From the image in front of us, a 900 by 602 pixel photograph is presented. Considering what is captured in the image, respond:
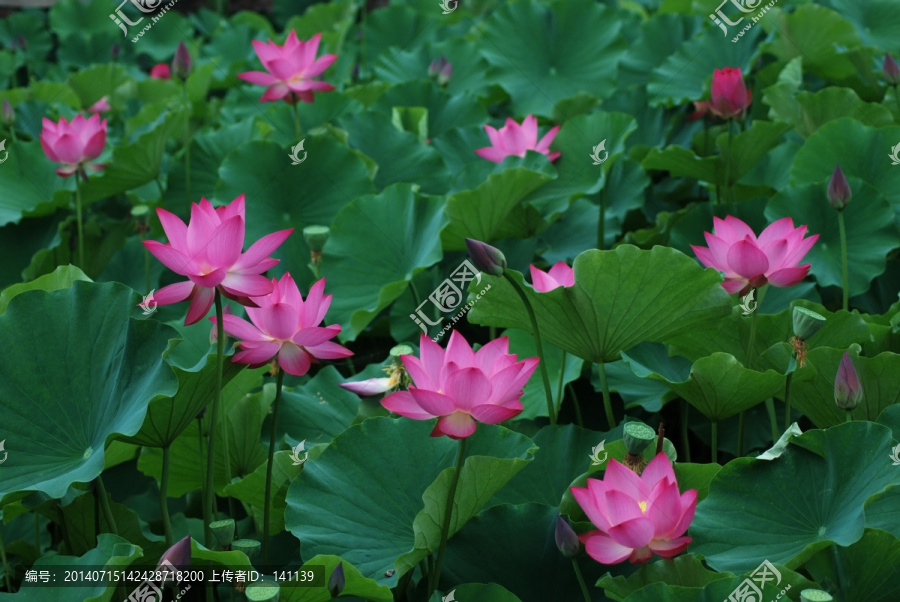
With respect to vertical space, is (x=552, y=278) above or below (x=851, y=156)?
above

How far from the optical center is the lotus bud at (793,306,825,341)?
47.7 inches

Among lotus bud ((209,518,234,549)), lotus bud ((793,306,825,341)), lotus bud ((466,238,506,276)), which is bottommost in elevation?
lotus bud ((209,518,234,549))

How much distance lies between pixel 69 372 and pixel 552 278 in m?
0.69

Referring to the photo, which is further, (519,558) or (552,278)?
(552,278)

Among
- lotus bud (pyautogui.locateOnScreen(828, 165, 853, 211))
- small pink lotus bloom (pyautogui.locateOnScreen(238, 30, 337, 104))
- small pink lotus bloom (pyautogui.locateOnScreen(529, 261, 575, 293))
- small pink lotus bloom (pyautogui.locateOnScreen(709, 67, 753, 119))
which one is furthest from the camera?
small pink lotus bloom (pyautogui.locateOnScreen(238, 30, 337, 104))

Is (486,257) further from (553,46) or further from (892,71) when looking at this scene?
(553,46)

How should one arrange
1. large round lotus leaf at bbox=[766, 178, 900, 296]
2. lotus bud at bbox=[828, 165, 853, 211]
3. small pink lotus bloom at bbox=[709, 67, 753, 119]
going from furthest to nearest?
small pink lotus bloom at bbox=[709, 67, 753, 119] < large round lotus leaf at bbox=[766, 178, 900, 296] < lotus bud at bbox=[828, 165, 853, 211]

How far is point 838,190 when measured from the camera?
151cm

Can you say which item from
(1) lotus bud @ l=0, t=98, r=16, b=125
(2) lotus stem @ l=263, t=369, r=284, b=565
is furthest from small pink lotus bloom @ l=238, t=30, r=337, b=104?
(2) lotus stem @ l=263, t=369, r=284, b=565

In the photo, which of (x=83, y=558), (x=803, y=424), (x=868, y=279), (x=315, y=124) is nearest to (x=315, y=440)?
(x=83, y=558)

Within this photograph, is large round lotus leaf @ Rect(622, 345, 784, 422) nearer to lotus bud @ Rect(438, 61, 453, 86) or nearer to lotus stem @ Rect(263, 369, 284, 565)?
lotus stem @ Rect(263, 369, 284, 565)

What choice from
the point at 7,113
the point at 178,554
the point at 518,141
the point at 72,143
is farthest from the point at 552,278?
the point at 7,113

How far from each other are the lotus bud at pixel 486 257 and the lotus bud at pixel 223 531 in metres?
0.45

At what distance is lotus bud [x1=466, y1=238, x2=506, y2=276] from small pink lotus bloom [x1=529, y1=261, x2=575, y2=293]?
14 centimetres
